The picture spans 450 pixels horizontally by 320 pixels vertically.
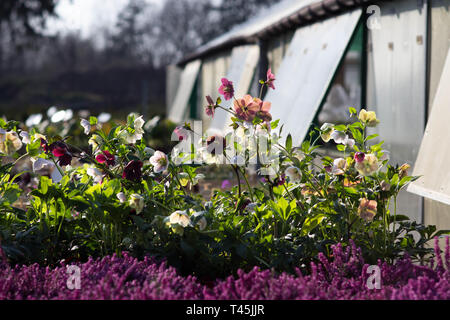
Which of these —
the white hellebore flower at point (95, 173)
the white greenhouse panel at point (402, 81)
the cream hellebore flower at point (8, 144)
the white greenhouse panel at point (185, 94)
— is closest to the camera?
the cream hellebore flower at point (8, 144)

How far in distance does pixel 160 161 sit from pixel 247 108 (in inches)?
18.6

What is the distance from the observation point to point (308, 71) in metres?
6.04

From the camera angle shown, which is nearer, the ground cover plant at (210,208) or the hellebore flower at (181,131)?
the ground cover plant at (210,208)

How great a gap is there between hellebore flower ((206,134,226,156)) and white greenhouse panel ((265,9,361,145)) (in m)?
2.29

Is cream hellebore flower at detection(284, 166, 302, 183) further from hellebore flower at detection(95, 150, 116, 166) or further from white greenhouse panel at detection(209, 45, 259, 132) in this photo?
white greenhouse panel at detection(209, 45, 259, 132)

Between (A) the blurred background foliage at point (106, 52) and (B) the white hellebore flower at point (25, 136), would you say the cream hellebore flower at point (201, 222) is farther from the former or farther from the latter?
(A) the blurred background foliage at point (106, 52)

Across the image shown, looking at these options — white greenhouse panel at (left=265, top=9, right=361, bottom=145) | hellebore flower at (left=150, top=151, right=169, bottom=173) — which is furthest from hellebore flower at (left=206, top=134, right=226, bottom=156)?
white greenhouse panel at (left=265, top=9, right=361, bottom=145)

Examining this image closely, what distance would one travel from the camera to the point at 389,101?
5035 millimetres

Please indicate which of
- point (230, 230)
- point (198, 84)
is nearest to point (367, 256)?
point (230, 230)

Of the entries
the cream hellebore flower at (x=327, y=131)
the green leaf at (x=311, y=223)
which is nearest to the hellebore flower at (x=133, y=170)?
the green leaf at (x=311, y=223)

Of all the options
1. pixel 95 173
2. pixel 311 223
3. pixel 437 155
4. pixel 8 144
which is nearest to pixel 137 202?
pixel 95 173

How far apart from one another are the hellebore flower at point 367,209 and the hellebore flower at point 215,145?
707 mm

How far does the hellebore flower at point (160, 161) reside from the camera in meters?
2.78

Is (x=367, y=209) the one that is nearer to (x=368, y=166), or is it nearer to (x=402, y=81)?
(x=368, y=166)
